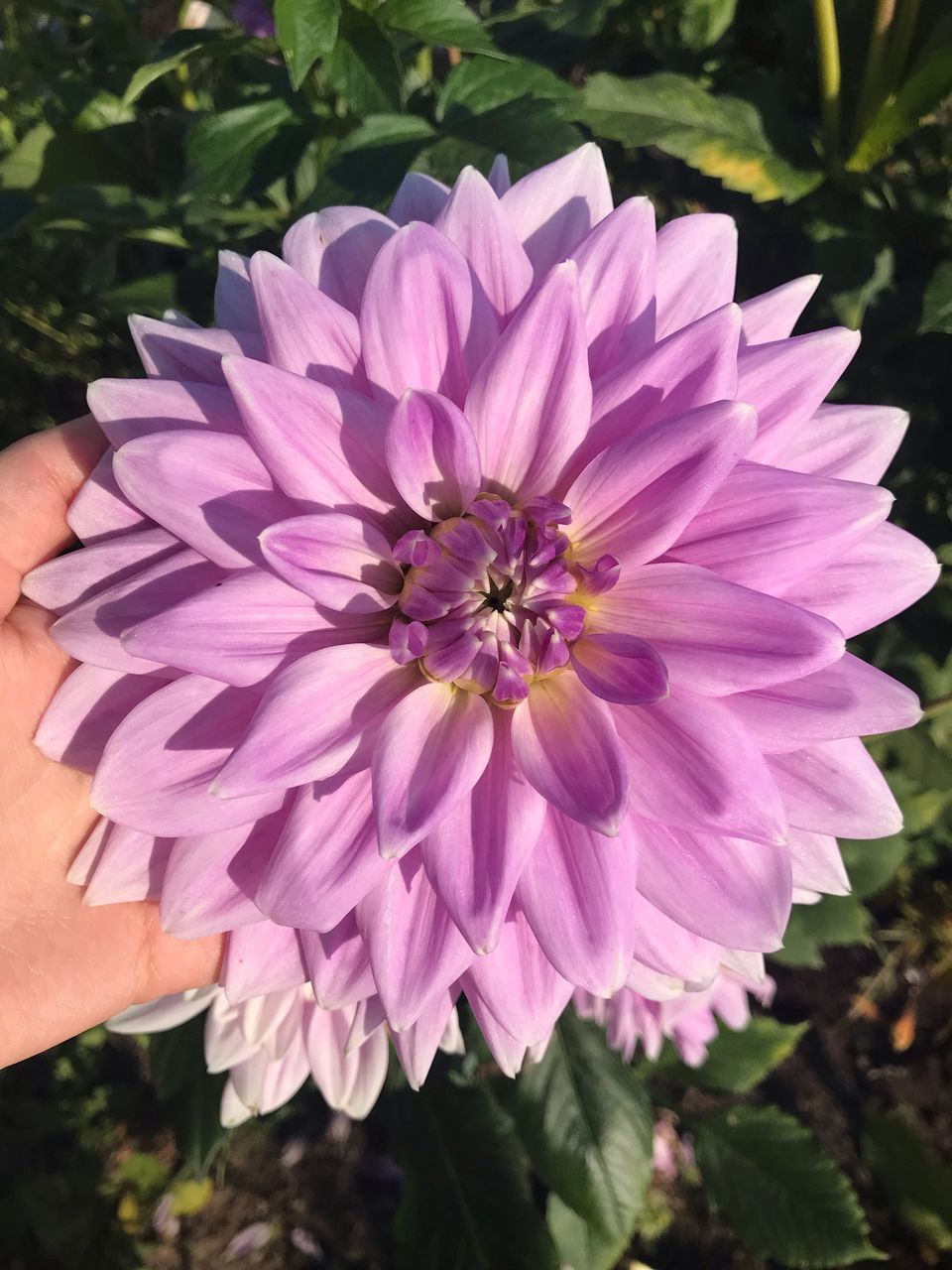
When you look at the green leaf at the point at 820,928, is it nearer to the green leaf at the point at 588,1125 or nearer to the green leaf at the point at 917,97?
the green leaf at the point at 588,1125

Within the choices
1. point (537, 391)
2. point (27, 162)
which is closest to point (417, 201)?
point (537, 391)

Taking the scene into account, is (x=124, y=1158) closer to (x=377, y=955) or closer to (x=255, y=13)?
(x=377, y=955)

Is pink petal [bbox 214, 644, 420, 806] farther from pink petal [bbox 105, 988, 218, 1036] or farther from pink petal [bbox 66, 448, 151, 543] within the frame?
pink petal [bbox 105, 988, 218, 1036]

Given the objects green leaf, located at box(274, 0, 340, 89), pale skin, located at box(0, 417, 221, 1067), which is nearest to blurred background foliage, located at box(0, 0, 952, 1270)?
green leaf, located at box(274, 0, 340, 89)

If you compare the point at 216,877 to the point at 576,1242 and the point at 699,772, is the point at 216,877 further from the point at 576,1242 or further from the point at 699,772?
the point at 576,1242

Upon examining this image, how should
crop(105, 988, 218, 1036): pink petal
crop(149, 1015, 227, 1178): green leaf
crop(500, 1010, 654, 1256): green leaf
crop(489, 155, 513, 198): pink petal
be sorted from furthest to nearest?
crop(149, 1015, 227, 1178): green leaf, crop(500, 1010, 654, 1256): green leaf, crop(105, 988, 218, 1036): pink petal, crop(489, 155, 513, 198): pink petal

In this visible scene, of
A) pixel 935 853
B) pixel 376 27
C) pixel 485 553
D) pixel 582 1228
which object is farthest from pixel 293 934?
pixel 935 853

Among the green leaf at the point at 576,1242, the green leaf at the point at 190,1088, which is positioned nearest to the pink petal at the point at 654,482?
the green leaf at the point at 190,1088
